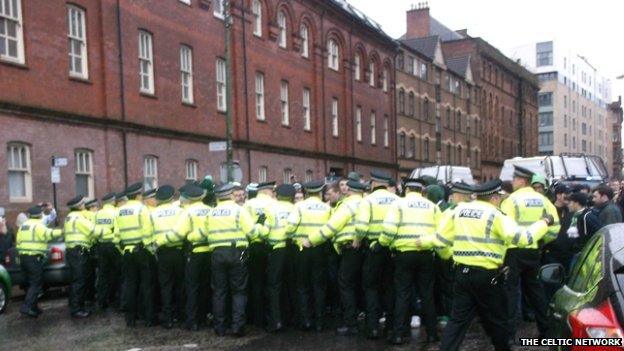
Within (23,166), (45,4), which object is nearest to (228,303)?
(23,166)

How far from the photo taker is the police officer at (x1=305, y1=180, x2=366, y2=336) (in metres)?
8.96

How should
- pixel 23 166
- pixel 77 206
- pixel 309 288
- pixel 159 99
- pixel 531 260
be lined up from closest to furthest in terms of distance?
pixel 531 260
pixel 309 288
pixel 77 206
pixel 23 166
pixel 159 99

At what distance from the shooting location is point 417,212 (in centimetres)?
848

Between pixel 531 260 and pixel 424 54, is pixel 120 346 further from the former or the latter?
pixel 424 54

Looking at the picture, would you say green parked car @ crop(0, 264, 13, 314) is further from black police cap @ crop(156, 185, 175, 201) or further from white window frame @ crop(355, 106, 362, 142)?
white window frame @ crop(355, 106, 362, 142)

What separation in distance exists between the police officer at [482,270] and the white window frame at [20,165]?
47.3 ft

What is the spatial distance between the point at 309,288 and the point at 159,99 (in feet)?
51.0

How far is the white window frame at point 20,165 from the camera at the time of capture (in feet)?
58.9

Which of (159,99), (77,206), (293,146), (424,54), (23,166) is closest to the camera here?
(77,206)

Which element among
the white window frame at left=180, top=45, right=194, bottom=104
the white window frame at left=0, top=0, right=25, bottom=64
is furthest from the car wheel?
the white window frame at left=180, top=45, right=194, bottom=104

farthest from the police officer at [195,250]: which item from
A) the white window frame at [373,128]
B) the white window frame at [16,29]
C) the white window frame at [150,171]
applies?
the white window frame at [373,128]

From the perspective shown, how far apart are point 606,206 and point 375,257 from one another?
10.0 feet

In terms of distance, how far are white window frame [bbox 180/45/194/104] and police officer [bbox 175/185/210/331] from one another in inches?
637

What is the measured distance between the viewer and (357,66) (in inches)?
1597
